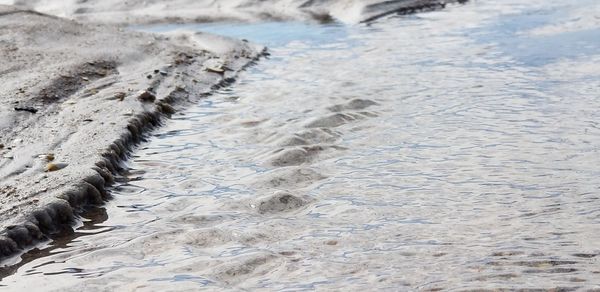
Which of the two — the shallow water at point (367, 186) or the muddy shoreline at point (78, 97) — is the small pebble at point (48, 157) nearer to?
the muddy shoreline at point (78, 97)

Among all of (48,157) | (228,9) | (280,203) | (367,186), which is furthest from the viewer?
(228,9)

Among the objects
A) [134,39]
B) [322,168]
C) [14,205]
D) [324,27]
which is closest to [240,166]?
[322,168]

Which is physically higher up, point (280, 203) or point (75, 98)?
point (75, 98)

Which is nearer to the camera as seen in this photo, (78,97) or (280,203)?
(280,203)

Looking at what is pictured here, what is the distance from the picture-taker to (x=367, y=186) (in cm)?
453

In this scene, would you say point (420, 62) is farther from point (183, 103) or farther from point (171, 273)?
point (171, 273)

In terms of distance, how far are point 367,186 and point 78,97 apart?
2.55 m

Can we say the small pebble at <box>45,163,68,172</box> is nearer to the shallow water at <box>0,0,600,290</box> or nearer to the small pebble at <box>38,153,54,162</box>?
the small pebble at <box>38,153,54,162</box>

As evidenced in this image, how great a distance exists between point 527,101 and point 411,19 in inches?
170

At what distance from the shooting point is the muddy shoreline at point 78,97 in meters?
4.20

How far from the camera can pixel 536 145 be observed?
505cm

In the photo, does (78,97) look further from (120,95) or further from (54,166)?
(54,166)

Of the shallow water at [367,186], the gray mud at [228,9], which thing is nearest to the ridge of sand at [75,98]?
the shallow water at [367,186]

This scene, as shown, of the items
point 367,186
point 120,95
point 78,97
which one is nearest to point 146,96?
point 120,95
